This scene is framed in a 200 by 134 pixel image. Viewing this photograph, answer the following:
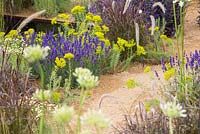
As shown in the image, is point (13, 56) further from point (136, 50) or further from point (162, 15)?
point (162, 15)

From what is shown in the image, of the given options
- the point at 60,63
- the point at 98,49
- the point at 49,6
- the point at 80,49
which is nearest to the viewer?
the point at 60,63

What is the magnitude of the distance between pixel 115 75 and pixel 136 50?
62cm

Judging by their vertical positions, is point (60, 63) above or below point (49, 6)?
below

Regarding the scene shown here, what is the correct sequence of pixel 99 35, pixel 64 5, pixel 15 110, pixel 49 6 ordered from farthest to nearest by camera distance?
pixel 64 5 → pixel 49 6 → pixel 99 35 → pixel 15 110

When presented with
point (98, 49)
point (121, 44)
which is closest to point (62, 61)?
point (98, 49)

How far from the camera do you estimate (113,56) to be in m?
5.29

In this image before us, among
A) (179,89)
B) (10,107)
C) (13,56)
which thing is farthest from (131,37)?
(10,107)

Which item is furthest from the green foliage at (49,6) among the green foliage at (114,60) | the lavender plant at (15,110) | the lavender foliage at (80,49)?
the lavender plant at (15,110)

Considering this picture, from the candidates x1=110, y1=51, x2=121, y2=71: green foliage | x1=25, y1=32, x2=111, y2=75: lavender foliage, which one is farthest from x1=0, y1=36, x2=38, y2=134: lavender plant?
x1=110, y1=51, x2=121, y2=71: green foliage

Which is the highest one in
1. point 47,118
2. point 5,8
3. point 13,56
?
point 5,8

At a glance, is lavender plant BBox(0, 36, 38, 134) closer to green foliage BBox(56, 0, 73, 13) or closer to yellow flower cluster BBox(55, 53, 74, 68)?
yellow flower cluster BBox(55, 53, 74, 68)

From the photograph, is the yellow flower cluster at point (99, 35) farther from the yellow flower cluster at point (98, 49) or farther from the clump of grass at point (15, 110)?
the clump of grass at point (15, 110)

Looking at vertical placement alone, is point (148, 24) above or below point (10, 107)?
above

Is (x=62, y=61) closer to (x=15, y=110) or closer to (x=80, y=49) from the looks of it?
(x=80, y=49)
